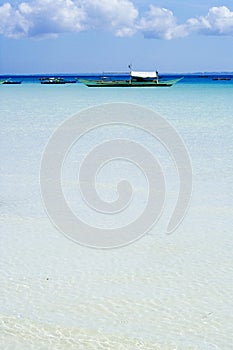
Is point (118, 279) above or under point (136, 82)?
under

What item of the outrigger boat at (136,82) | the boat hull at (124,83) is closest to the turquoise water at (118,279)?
the boat hull at (124,83)

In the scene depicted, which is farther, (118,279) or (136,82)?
(136,82)

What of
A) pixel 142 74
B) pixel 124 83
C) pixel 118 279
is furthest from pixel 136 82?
pixel 118 279

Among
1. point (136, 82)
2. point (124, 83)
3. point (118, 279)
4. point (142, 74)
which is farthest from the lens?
point (136, 82)

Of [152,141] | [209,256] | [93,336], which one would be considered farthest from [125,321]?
[152,141]

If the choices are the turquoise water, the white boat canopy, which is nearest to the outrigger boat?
the white boat canopy

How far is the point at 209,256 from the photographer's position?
588 cm

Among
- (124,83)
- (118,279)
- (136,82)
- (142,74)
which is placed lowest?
(118,279)

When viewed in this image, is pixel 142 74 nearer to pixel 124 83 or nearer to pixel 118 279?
pixel 124 83

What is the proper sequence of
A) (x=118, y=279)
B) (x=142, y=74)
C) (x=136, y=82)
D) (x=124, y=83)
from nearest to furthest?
(x=118, y=279) → (x=124, y=83) → (x=142, y=74) → (x=136, y=82)

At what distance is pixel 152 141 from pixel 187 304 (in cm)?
979

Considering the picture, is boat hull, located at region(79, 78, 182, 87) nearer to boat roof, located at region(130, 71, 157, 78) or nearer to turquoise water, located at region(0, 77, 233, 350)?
boat roof, located at region(130, 71, 157, 78)

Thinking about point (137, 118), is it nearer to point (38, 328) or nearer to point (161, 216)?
point (161, 216)

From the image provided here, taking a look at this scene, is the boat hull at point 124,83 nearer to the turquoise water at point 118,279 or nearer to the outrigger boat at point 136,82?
the outrigger boat at point 136,82
